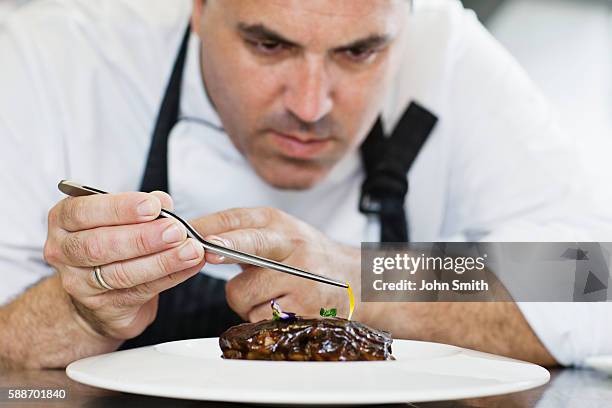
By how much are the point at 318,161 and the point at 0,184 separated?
443mm

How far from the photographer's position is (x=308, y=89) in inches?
44.4

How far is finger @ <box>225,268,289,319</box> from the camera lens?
3.09 ft

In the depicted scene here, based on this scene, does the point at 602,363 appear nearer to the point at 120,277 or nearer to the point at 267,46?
the point at 120,277

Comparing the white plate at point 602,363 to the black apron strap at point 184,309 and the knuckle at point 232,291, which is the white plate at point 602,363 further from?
the black apron strap at point 184,309

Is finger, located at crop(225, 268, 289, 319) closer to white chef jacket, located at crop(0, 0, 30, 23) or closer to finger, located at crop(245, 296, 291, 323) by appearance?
finger, located at crop(245, 296, 291, 323)

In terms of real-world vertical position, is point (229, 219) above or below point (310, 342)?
above

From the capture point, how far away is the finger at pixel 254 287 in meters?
0.94

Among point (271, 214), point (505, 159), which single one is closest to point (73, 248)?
point (271, 214)

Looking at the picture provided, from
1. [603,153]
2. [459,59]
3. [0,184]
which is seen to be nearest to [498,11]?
[603,153]

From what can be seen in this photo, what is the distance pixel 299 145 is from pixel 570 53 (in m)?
1.81

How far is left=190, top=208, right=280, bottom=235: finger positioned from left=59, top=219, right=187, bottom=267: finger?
0.12 metres

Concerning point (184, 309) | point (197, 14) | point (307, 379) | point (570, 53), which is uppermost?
point (570, 53)

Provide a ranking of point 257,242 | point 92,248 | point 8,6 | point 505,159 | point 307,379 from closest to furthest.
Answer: point 307,379 < point 92,248 < point 257,242 < point 505,159 < point 8,6

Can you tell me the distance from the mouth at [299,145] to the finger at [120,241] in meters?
0.42
